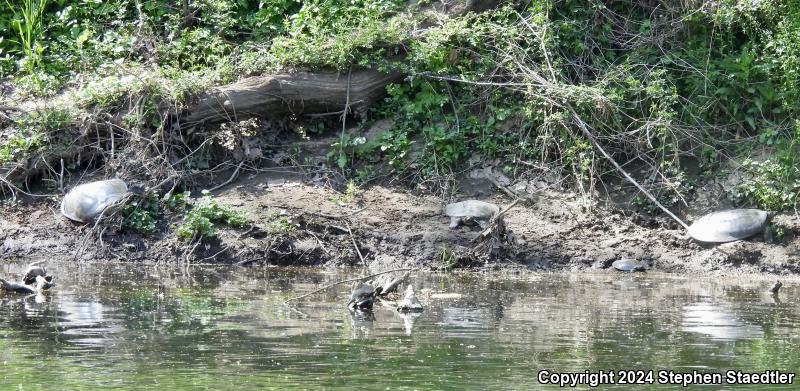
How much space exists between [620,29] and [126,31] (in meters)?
5.73

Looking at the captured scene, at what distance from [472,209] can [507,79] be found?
217 centimetres

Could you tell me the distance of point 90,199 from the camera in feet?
36.1

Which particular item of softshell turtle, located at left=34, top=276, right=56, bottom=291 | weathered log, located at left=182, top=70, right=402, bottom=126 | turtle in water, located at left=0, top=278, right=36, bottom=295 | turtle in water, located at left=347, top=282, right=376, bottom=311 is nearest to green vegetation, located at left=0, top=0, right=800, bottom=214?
weathered log, located at left=182, top=70, right=402, bottom=126

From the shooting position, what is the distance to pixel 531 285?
31.5ft

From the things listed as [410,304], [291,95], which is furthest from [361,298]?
[291,95]

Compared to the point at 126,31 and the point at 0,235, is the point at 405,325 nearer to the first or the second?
the point at 0,235

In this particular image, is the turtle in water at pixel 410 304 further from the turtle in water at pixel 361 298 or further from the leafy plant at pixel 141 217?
the leafy plant at pixel 141 217

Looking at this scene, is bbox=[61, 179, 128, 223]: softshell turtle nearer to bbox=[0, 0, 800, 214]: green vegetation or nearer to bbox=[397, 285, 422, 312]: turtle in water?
bbox=[0, 0, 800, 214]: green vegetation

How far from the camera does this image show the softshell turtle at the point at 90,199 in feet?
35.9

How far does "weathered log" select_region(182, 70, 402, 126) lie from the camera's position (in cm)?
1205

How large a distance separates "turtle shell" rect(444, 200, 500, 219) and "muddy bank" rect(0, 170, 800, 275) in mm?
143

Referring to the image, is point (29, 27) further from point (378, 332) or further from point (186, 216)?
point (378, 332)

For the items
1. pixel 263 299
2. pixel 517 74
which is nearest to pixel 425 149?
pixel 517 74

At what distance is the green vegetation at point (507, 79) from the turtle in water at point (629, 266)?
1097 millimetres
